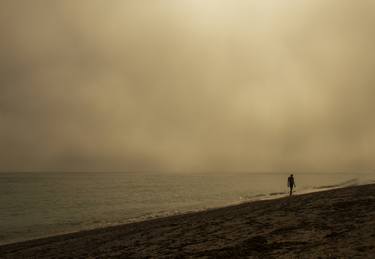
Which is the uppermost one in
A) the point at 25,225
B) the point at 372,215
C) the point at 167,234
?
the point at 372,215

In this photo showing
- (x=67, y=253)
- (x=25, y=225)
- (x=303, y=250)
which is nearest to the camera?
(x=303, y=250)

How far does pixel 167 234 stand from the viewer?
22406mm

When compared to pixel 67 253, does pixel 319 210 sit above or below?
above

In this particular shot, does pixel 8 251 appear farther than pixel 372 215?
Yes

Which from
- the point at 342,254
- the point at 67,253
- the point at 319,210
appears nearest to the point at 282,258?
the point at 342,254

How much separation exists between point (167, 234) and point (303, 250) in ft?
37.2

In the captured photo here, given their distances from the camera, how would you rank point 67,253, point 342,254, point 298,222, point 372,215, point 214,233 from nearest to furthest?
point 342,254, point 372,215, point 298,222, point 214,233, point 67,253

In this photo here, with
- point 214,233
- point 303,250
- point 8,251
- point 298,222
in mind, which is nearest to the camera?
point 303,250

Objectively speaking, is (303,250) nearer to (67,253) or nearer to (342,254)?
(342,254)

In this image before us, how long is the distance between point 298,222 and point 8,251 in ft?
69.6

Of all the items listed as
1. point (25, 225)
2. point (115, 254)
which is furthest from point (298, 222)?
point (25, 225)

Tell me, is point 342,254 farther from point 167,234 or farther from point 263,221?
point 167,234

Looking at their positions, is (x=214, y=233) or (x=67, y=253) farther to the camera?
(x=67, y=253)

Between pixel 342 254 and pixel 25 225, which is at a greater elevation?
pixel 342 254
